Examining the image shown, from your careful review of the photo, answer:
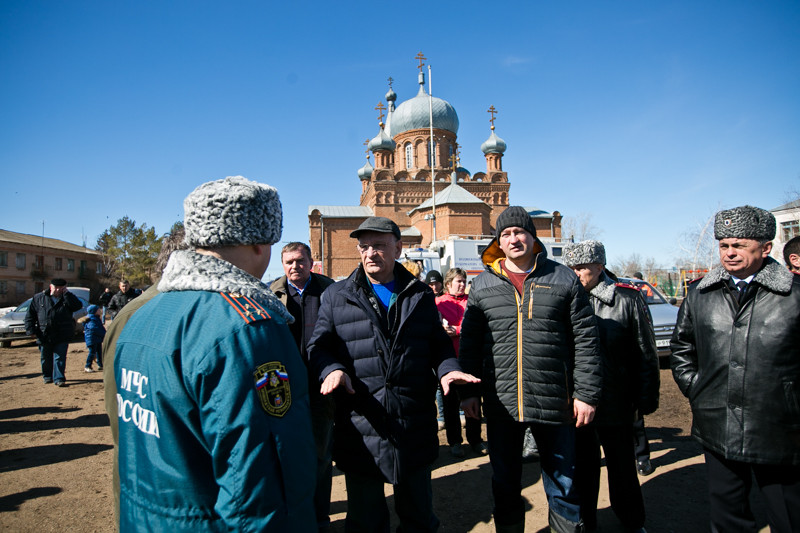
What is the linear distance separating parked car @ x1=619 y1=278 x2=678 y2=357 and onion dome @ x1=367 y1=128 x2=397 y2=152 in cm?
3272

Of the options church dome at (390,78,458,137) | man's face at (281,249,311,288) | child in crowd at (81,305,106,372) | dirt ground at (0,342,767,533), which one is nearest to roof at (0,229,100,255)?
church dome at (390,78,458,137)

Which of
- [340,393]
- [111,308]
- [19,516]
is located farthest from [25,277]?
[340,393]

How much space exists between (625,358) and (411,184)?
36.3 m

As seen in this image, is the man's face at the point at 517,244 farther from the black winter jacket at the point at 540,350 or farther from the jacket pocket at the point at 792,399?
the jacket pocket at the point at 792,399

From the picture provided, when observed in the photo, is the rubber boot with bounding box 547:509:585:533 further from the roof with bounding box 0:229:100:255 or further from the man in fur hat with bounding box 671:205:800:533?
the roof with bounding box 0:229:100:255

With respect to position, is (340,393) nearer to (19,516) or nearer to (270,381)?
(270,381)

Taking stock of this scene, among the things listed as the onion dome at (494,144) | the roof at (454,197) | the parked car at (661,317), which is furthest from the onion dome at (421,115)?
the parked car at (661,317)

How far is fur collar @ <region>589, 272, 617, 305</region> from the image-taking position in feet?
11.8

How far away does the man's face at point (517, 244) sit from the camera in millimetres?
3072

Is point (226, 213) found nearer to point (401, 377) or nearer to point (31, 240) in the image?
point (401, 377)

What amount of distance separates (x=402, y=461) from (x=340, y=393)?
567mm

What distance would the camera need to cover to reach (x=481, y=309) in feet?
10.3

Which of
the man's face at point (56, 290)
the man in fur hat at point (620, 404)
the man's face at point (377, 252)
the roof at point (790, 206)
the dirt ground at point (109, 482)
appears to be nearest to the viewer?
the man's face at point (377, 252)

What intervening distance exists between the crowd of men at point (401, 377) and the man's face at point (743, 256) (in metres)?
0.01
